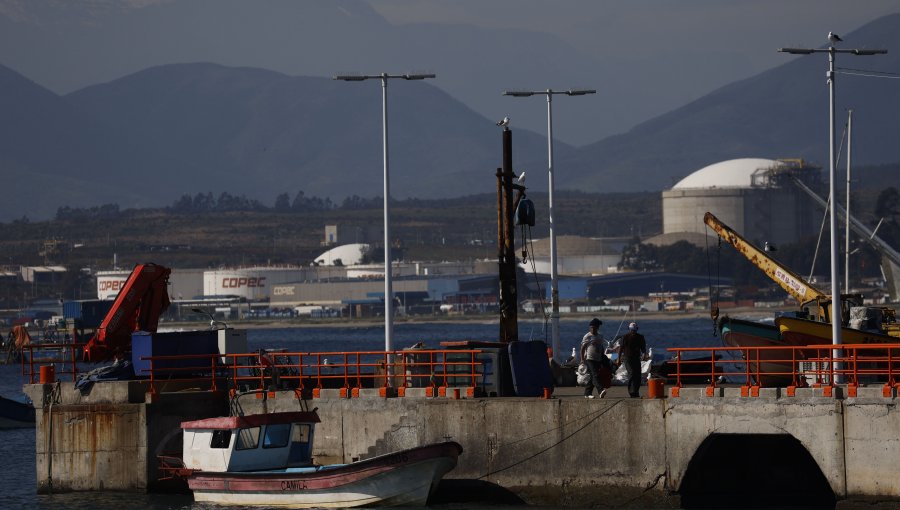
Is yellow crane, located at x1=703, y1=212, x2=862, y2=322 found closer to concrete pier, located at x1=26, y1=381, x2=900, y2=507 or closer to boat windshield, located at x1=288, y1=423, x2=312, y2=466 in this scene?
concrete pier, located at x1=26, y1=381, x2=900, y2=507

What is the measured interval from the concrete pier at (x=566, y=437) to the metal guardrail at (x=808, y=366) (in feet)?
2.20

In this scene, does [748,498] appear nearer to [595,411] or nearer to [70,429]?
[595,411]

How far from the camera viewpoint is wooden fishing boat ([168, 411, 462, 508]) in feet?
124

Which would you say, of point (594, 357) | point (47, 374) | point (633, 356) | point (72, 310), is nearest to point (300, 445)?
point (594, 357)

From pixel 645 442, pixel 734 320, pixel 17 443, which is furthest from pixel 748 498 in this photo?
pixel 17 443

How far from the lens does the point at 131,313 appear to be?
47.3m

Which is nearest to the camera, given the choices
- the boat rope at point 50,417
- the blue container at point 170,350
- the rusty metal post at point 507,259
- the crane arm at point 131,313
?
the boat rope at point 50,417

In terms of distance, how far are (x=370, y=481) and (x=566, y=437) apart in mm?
4607

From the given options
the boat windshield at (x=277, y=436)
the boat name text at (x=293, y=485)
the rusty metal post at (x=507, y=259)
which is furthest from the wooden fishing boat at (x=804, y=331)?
the boat name text at (x=293, y=485)

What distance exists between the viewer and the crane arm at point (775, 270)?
5988 cm

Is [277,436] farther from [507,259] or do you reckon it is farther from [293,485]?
[507,259]

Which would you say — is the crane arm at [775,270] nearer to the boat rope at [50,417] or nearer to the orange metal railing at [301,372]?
the orange metal railing at [301,372]

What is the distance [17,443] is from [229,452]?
2959 cm

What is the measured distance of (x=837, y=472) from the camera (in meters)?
34.8
